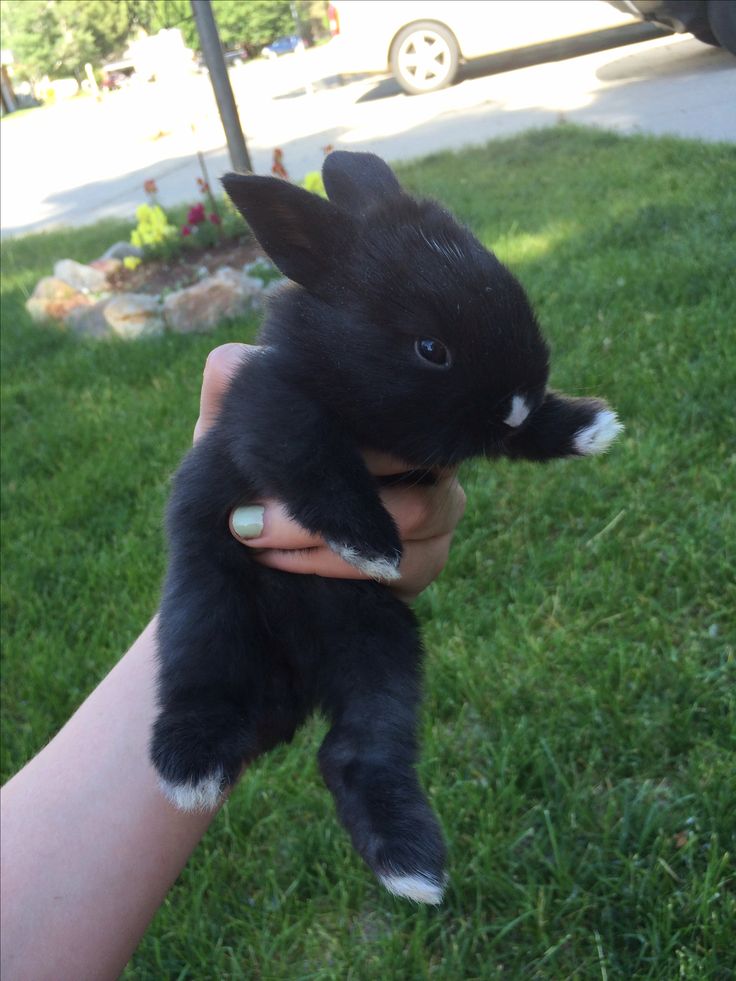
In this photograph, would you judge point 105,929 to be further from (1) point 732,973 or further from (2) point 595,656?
(2) point 595,656

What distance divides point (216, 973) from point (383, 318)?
1.73m

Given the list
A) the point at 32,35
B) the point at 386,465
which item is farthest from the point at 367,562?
the point at 32,35

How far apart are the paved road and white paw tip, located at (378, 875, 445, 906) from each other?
4362 mm

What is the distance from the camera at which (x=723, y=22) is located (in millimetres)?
4516

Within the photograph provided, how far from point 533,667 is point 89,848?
151 centimetres

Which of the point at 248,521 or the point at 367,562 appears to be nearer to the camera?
the point at 367,562

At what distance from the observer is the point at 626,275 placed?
5145 mm

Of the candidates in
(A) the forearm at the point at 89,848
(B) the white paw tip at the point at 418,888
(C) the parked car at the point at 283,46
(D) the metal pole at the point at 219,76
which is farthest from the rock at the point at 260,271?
(C) the parked car at the point at 283,46

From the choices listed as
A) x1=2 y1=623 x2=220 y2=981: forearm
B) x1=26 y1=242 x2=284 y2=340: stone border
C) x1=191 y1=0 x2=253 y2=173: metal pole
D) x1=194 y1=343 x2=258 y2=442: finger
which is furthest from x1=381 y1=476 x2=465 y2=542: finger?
x1=191 y1=0 x2=253 y2=173: metal pole

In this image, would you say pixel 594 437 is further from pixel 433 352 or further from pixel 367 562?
pixel 367 562

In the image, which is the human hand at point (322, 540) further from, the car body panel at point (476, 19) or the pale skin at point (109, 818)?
the car body panel at point (476, 19)

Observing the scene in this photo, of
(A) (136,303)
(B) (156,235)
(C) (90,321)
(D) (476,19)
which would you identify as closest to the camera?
(A) (136,303)

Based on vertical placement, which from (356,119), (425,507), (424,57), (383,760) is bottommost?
(356,119)

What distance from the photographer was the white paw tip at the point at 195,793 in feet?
4.73
